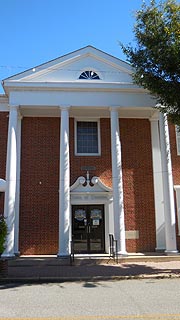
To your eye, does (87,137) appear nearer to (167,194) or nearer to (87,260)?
(167,194)

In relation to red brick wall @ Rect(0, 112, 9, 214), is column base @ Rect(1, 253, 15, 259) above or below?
below

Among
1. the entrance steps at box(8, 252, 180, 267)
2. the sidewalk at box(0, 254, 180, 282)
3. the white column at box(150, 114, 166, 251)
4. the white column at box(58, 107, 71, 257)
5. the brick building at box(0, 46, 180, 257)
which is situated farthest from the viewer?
the white column at box(150, 114, 166, 251)

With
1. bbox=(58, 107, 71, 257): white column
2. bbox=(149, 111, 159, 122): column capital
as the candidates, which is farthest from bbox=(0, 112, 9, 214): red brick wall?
bbox=(149, 111, 159, 122): column capital

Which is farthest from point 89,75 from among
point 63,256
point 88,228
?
point 63,256

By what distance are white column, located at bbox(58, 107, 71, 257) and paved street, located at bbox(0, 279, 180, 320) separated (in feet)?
14.4

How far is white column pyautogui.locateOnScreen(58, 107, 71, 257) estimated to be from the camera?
1523 centimetres

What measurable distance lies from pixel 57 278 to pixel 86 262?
3.90 metres

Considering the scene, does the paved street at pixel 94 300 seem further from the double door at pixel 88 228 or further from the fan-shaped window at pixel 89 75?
the fan-shaped window at pixel 89 75

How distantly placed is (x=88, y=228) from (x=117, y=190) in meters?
2.75

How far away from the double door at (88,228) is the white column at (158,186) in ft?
8.68

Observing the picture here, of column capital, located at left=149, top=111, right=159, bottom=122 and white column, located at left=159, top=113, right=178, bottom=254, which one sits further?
column capital, located at left=149, top=111, right=159, bottom=122

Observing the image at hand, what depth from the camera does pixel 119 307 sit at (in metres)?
7.47

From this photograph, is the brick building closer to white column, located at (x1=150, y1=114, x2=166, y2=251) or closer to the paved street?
white column, located at (x1=150, y1=114, x2=166, y2=251)

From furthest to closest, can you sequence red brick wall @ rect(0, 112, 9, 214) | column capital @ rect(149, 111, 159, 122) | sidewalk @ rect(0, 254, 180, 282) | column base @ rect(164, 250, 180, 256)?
column capital @ rect(149, 111, 159, 122), red brick wall @ rect(0, 112, 9, 214), column base @ rect(164, 250, 180, 256), sidewalk @ rect(0, 254, 180, 282)
